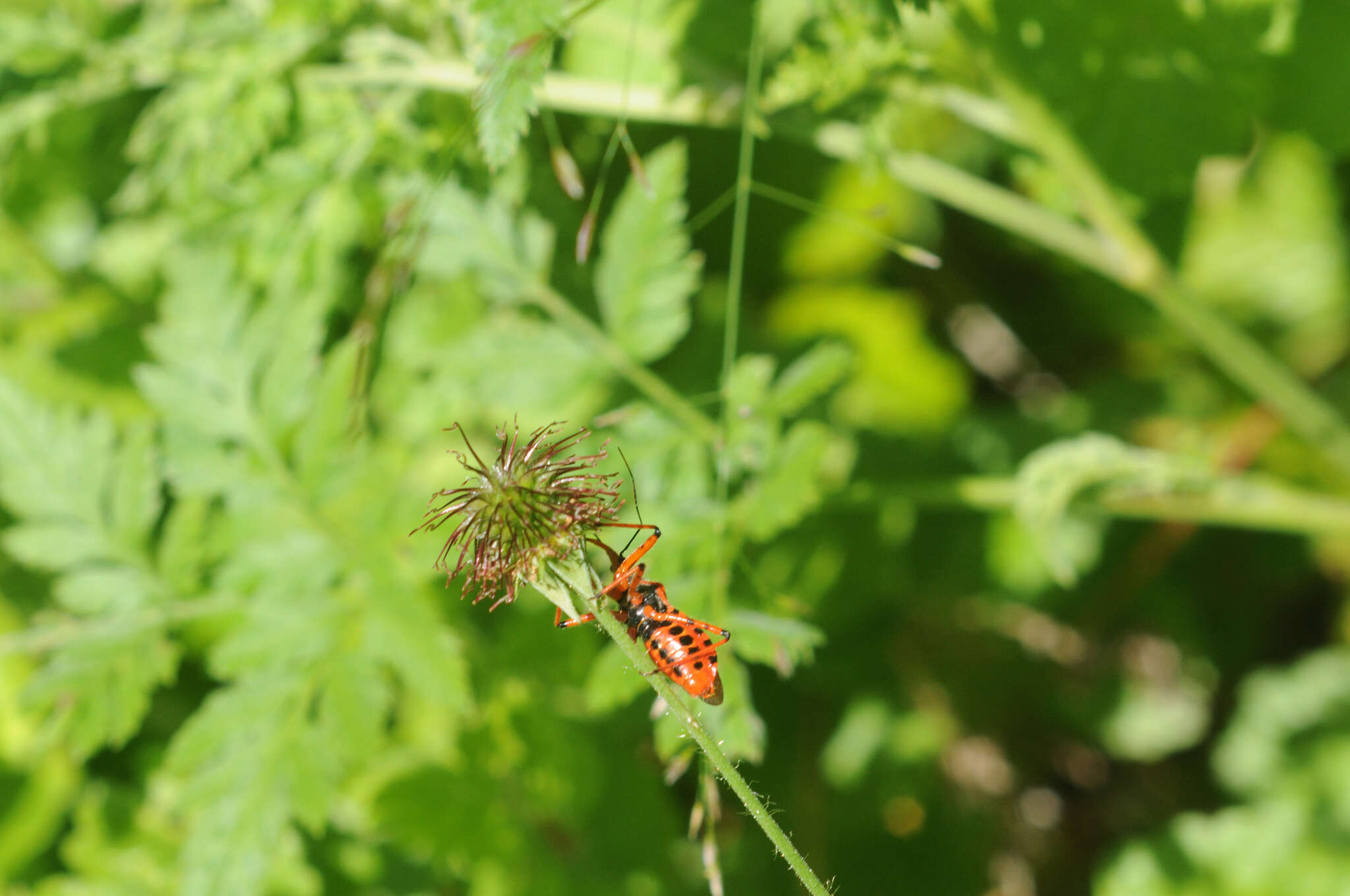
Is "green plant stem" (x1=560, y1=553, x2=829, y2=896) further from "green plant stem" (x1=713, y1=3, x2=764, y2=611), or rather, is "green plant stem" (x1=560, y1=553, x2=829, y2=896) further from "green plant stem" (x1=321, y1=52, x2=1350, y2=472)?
"green plant stem" (x1=321, y1=52, x2=1350, y2=472)

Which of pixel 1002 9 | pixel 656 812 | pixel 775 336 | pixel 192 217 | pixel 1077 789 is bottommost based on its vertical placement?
pixel 1077 789

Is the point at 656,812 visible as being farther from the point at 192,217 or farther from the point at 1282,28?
the point at 1282,28

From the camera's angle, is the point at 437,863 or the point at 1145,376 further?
the point at 1145,376

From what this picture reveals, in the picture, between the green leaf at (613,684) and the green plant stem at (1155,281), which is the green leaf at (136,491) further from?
the green plant stem at (1155,281)

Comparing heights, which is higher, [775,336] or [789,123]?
[775,336]

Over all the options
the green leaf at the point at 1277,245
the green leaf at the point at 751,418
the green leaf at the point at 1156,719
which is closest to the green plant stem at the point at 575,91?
the green leaf at the point at 751,418

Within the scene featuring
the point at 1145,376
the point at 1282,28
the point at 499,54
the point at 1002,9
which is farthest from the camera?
the point at 1145,376

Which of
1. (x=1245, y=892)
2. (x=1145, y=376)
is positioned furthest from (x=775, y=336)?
(x=1245, y=892)
